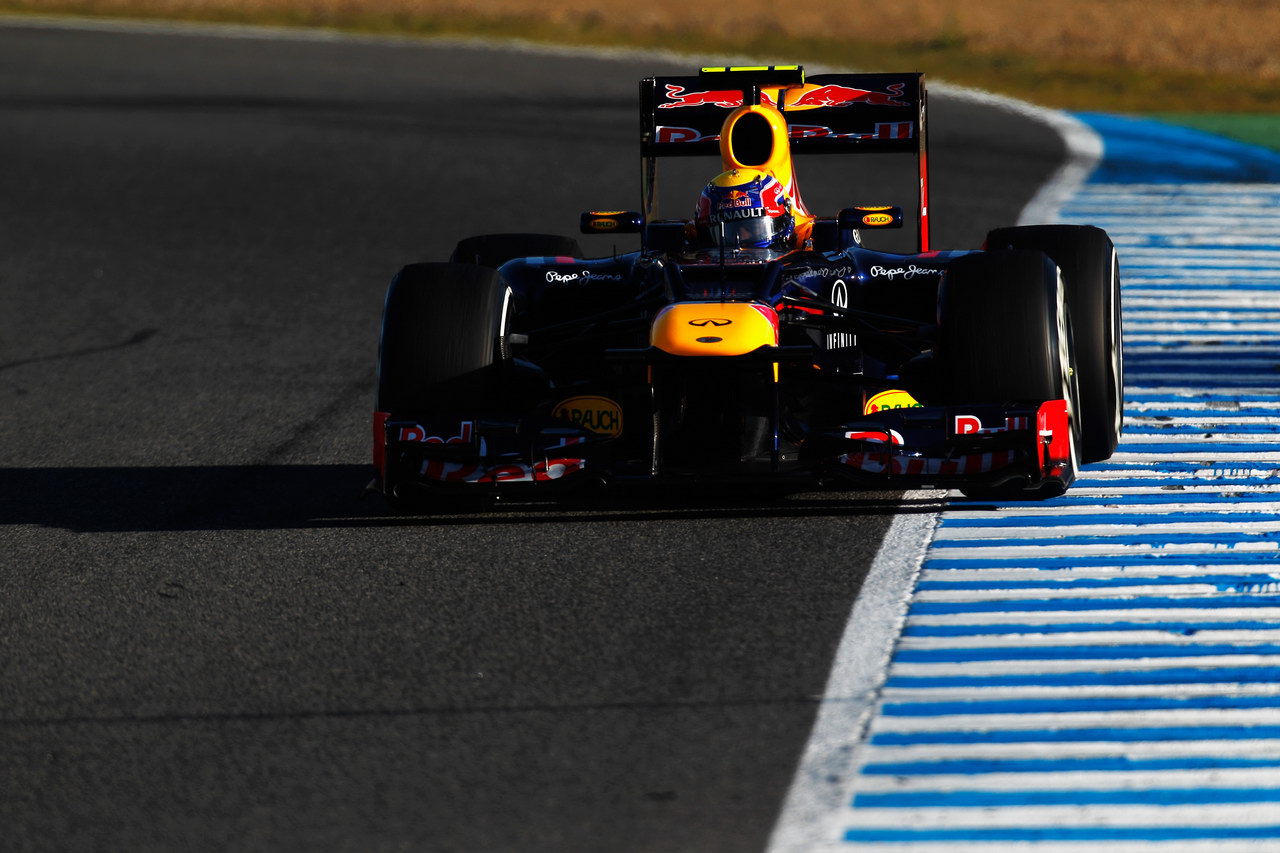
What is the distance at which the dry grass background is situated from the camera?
21.8 metres

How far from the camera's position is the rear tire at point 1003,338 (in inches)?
263

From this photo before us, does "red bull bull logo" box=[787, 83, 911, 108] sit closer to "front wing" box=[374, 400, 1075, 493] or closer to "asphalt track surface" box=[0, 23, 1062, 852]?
"asphalt track surface" box=[0, 23, 1062, 852]

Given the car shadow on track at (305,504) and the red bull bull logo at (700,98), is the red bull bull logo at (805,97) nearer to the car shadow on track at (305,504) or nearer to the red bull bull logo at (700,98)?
the red bull bull logo at (700,98)

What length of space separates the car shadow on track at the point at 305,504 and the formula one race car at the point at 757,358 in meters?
0.24

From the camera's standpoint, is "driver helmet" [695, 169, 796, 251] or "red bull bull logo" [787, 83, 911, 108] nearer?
"driver helmet" [695, 169, 796, 251]

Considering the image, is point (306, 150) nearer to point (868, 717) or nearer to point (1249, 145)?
point (1249, 145)

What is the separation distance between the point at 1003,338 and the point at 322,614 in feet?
8.17

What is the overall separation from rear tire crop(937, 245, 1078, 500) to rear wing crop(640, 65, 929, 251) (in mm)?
1800

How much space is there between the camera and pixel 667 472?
6.65 meters

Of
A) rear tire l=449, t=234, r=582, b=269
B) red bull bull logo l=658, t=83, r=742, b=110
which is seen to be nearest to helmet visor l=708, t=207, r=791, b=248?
red bull bull logo l=658, t=83, r=742, b=110

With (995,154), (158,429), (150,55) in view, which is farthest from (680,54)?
(158,429)

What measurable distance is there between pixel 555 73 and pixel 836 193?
788 centimetres

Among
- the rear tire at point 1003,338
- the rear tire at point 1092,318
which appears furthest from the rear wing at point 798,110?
the rear tire at point 1003,338

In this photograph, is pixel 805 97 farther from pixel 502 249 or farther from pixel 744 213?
pixel 502 249
